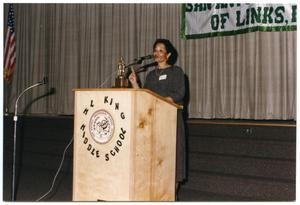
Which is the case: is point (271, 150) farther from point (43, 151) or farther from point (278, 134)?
point (43, 151)

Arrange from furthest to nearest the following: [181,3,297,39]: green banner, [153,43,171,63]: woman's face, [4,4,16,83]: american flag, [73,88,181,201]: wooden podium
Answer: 1. [4,4,16,83]: american flag
2. [181,3,297,39]: green banner
3. [153,43,171,63]: woman's face
4. [73,88,181,201]: wooden podium

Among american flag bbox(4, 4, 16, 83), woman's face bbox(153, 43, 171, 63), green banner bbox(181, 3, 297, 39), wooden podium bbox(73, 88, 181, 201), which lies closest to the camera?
wooden podium bbox(73, 88, 181, 201)

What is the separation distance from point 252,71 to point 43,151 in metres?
3.09

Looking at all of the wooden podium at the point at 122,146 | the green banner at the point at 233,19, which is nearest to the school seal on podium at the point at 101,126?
the wooden podium at the point at 122,146

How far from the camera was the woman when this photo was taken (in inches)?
127

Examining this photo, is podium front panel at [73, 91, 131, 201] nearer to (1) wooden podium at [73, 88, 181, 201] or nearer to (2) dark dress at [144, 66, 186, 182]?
(1) wooden podium at [73, 88, 181, 201]

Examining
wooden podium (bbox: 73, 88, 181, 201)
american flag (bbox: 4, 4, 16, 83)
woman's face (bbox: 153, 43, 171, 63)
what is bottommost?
wooden podium (bbox: 73, 88, 181, 201)

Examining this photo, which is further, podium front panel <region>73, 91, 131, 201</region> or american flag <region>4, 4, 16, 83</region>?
american flag <region>4, 4, 16, 83</region>

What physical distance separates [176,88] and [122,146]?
75cm

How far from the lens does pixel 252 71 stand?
211 inches

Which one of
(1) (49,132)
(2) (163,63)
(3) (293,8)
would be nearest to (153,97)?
(2) (163,63)

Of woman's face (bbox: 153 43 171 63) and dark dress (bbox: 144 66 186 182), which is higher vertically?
woman's face (bbox: 153 43 171 63)

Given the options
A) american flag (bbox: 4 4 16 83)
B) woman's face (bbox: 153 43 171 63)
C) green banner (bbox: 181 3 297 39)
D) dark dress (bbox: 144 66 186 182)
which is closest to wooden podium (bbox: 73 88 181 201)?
dark dress (bbox: 144 66 186 182)

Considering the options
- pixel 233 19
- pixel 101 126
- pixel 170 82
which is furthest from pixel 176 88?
pixel 233 19
